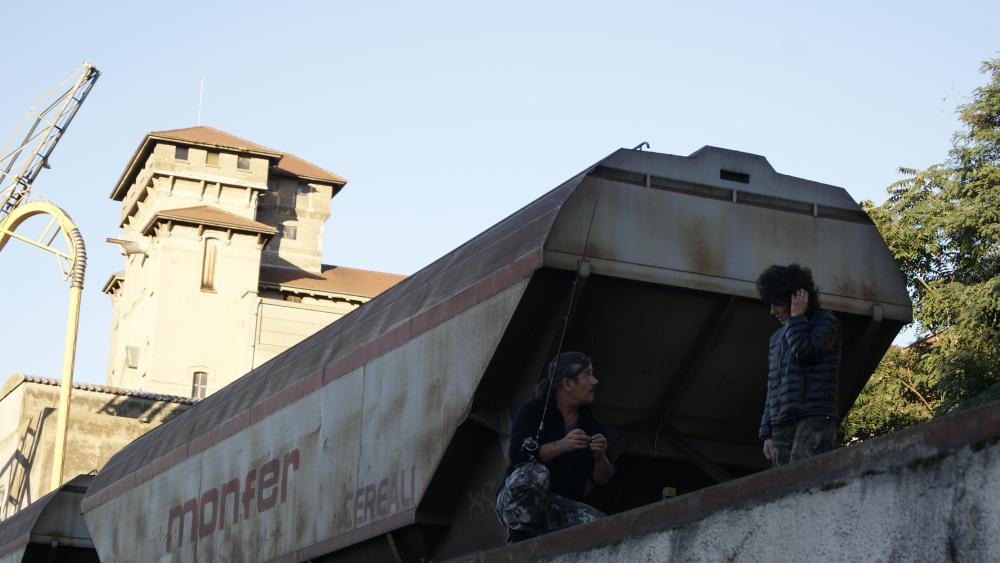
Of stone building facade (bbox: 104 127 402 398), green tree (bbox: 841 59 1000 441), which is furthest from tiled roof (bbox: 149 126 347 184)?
green tree (bbox: 841 59 1000 441)

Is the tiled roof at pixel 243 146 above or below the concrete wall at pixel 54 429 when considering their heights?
above

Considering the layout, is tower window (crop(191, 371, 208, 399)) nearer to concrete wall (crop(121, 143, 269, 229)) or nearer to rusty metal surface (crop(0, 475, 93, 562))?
concrete wall (crop(121, 143, 269, 229))

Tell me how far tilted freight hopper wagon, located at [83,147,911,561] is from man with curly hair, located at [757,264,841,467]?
4.81 feet

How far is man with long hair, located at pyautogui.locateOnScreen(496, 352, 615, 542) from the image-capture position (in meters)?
7.06

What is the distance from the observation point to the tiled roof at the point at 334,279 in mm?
65750

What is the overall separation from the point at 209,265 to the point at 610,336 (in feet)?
187

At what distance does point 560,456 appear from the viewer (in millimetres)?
7160

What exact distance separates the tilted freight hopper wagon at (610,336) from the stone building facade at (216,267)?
168 feet

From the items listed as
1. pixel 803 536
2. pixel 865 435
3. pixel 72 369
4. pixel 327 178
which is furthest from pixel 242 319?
pixel 803 536

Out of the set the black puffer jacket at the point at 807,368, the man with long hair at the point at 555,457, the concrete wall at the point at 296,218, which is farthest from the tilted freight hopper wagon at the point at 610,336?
the concrete wall at the point at 296,218

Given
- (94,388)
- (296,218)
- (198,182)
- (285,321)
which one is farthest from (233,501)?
(296,218)

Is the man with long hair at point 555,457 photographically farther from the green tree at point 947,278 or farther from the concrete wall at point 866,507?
the green tree at point 947,278

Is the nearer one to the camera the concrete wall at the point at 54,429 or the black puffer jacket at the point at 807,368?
the black puffer jacket at the point at 807,368

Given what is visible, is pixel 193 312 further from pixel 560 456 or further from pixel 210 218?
pixel 560 456
